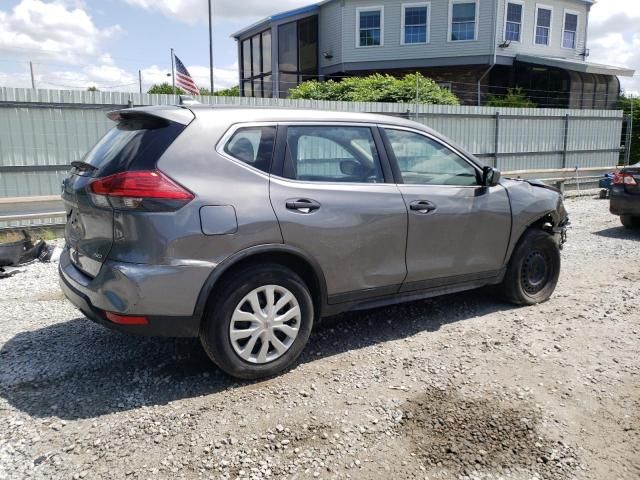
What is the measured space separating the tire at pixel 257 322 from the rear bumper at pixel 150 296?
0.49 feet

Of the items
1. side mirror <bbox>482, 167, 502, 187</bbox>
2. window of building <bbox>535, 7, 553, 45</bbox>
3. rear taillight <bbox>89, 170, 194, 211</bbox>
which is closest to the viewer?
rear taillight <bbox>89, 170, 194, 211</bbox>

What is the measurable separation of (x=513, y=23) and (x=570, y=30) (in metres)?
4.16

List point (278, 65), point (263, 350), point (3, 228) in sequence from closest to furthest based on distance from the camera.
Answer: point (263, 350) < point (3, 228) < point (278, 65)

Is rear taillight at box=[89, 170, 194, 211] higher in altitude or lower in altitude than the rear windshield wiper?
lower

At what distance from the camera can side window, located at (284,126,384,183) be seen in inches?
149

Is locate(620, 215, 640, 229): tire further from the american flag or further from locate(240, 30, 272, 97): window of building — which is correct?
locate(240, 30, 272, 97): window of building

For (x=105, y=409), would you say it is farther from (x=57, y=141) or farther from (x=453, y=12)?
(x=453, y=12)

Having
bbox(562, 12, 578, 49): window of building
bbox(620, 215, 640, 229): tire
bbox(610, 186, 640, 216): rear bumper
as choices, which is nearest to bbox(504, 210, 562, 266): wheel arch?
bbox(610, 186, 640, 216): rear bumper

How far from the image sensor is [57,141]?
901cm

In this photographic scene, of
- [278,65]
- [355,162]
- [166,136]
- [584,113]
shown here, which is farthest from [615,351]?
[278,65]

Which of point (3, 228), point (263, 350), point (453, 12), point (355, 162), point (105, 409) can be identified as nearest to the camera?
point (105, 409)

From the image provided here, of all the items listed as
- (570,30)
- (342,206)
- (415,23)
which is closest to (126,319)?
(342,206)

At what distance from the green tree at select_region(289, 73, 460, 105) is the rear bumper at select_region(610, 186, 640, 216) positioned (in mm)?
7801

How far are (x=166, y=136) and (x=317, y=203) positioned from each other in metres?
1.06
